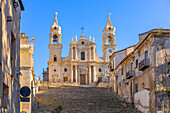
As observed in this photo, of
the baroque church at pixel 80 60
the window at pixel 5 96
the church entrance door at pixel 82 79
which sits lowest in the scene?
the window at pixel 5 96

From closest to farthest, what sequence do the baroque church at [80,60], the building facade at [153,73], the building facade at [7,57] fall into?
the building facade at [7,57] → the building facade at [153,73] → the baroque church at [80,60]

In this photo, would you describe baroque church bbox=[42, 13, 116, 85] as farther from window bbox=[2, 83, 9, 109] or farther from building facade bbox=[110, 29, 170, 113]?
window bbox=[2, 83, 9, 109]

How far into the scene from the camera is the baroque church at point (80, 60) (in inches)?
2618

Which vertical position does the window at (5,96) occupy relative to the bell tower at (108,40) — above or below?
below

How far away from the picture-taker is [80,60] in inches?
2672

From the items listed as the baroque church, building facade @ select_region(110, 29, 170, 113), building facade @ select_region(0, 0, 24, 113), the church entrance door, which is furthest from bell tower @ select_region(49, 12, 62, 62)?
building facade @ select_region(0, 0, 24, 113)

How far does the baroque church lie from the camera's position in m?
66.5

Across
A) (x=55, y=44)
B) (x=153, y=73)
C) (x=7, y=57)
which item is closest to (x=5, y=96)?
(x=7, y=57)

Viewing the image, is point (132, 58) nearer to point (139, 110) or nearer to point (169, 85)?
point (139, 110)

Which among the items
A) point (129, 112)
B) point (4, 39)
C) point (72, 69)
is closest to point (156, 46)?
point (129, 112)

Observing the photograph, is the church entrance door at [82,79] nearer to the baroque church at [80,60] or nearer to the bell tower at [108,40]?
the baroque church at [80,60]

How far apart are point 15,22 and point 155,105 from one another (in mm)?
13024

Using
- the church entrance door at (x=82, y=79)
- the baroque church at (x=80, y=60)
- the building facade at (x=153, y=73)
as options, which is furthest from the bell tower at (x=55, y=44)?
the building facade at (x=153, y=73)

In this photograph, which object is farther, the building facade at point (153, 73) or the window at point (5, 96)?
the building facade at point (153, 73)
